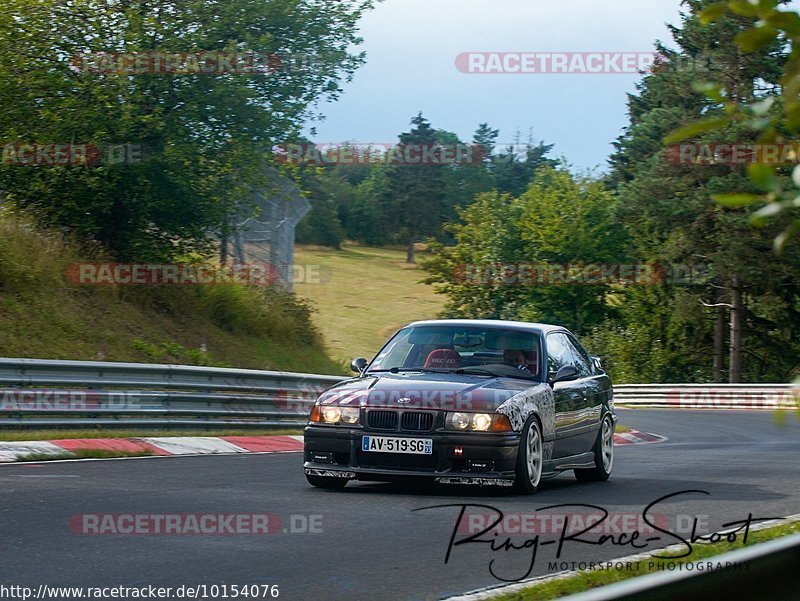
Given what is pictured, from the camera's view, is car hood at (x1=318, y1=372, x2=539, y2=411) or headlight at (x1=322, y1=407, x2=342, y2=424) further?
headlight at (x1=322, y1=407, x2=342, y2=424)

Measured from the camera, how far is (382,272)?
95.2 metres

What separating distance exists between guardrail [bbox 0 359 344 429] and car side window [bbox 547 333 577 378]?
5565 mm

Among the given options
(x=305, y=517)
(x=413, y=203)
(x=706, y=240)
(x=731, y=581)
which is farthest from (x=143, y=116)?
(x=413, y=203)

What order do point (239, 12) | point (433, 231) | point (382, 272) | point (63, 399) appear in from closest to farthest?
point (63, 399) → point (239, 12) → point (382, 272) → point (433, 231)

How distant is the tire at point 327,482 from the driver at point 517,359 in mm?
1866

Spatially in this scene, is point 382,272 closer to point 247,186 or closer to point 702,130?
point 247,186

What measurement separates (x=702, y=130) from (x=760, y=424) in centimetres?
2543

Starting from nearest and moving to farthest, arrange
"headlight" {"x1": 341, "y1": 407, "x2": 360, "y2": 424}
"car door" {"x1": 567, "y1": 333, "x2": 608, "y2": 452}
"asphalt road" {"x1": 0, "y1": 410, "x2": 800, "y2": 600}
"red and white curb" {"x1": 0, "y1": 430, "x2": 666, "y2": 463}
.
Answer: "asphalt road" {"x1": 0, "y1": 410, "x2": 800, "y2": 600}
"headlight" {"x1": 341, "y1": 407, "x2": 360, "y2": 424}
"car door" {"x1": 567, "y1": 333, "x2": 608, "y2": 452}
"red and white curb" {"x1": 0, "y1": 430, "x2": 666, "y2": 463}

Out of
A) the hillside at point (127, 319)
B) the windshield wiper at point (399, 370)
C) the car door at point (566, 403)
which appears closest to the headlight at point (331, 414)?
the windshield wiper at point (399, 370)

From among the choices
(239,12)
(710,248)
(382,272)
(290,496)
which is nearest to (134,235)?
(239,12)

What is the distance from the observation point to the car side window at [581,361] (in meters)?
11.8

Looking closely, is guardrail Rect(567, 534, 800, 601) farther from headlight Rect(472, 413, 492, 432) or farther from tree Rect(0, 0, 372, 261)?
tree Rect(0, 0, 372, 261)

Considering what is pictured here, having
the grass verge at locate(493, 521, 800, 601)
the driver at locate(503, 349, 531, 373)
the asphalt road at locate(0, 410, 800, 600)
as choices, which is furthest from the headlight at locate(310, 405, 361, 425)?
the grass verge at locate(493, 521, 800, 601)

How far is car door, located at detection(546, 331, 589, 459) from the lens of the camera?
418 inches
